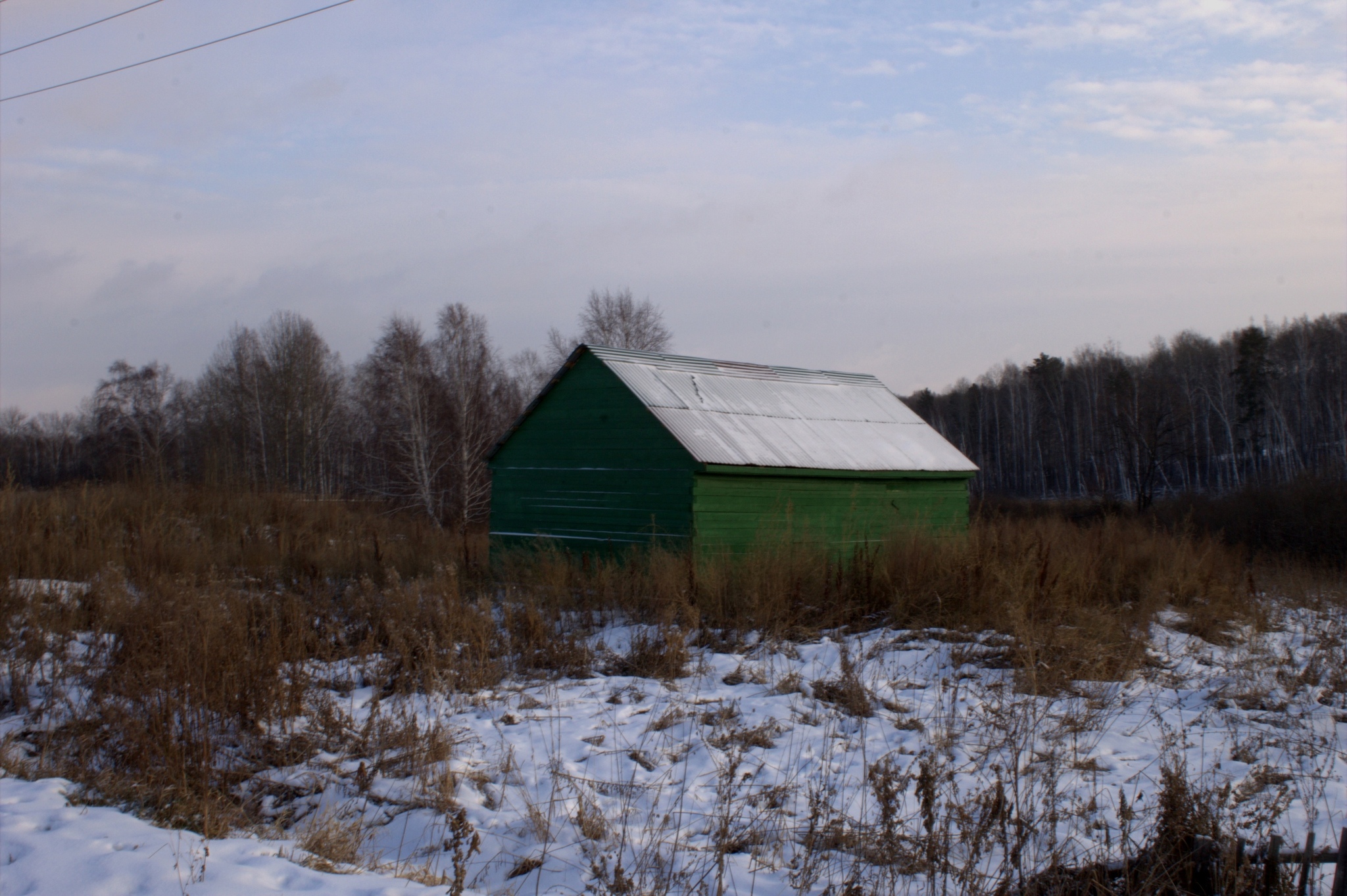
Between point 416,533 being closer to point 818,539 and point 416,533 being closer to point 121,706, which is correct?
point 818,539

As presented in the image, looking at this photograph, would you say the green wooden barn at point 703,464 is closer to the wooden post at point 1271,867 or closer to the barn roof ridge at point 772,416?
the barn roof ridge at point 772,416

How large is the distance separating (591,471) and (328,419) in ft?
107

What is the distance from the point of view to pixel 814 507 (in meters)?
13.7

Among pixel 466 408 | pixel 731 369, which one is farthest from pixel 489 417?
pixel 731 369

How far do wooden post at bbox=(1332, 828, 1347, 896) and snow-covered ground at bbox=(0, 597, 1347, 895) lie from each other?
269 mm

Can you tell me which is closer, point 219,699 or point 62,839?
point 62,839

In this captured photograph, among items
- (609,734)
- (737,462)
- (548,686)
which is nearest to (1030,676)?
(609,734)

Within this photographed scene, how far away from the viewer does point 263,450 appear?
3922 cm

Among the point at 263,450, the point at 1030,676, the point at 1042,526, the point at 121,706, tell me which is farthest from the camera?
the point at 263,450

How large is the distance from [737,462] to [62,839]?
9.48 meters

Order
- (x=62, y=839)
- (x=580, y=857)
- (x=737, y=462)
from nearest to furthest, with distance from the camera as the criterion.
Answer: (x=62, y=839), (x=580, y=857), (x=737, y=462)

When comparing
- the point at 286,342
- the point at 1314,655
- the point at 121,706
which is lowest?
the point at 1314,655

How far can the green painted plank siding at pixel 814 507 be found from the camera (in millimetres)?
12297

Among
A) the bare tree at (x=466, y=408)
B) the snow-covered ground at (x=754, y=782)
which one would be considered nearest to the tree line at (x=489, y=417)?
the bare tree at (x=466, y=408)
